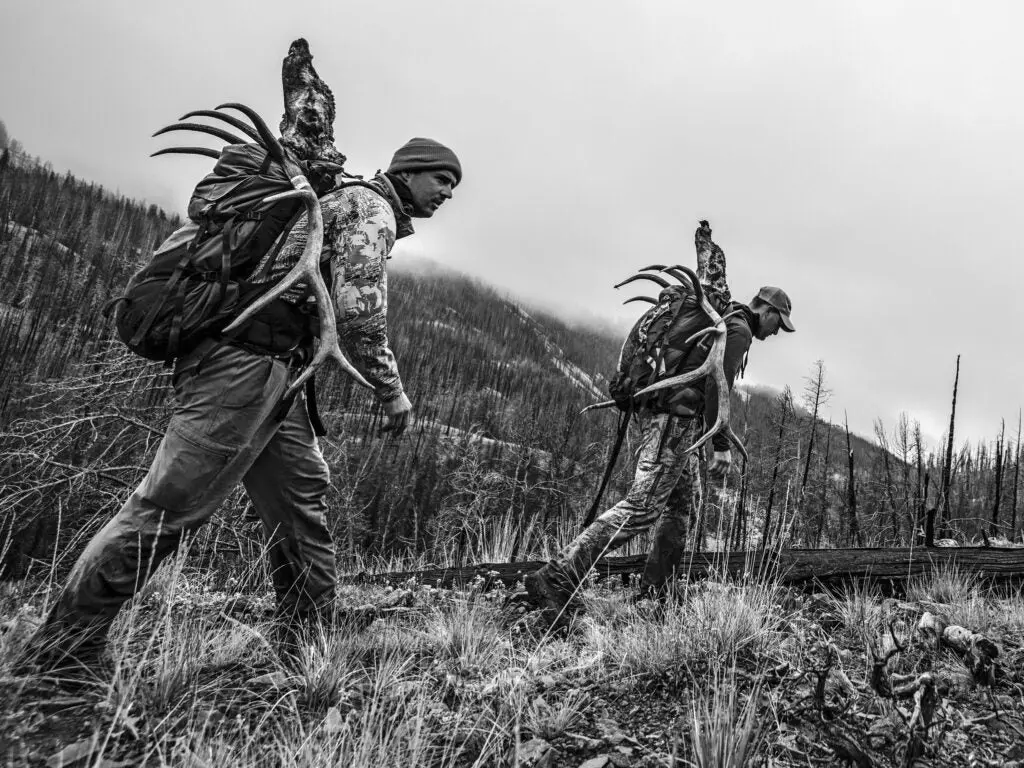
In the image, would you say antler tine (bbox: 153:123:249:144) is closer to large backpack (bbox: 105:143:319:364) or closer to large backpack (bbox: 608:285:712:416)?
large backpack (bbox: 105:143:319:364)

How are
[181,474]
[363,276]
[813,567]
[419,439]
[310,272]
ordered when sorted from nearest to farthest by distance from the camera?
1. [181,474]
2. [310,272]
3. [363,276]
4. [813,567]
5. [419,439]

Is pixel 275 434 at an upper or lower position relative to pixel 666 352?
lower

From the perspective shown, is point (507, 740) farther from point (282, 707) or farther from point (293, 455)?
point (293, 455)

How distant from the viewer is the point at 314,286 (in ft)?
7.81

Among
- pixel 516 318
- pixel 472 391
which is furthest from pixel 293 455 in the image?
pixel 516 318

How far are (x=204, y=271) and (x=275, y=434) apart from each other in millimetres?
782

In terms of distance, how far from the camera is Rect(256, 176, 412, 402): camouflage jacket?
2.46 metres

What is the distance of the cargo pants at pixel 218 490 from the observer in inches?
77.9

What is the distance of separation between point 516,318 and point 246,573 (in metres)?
160

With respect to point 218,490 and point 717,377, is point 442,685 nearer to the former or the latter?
point 218,490

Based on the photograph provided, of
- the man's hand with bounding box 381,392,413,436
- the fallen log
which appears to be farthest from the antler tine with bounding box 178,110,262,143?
the fallen log

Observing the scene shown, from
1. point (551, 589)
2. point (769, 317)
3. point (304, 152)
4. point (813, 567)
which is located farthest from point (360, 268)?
point (813, 567)

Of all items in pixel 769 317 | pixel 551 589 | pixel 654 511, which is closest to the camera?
pixel 551 589

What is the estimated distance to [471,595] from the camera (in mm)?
3752
